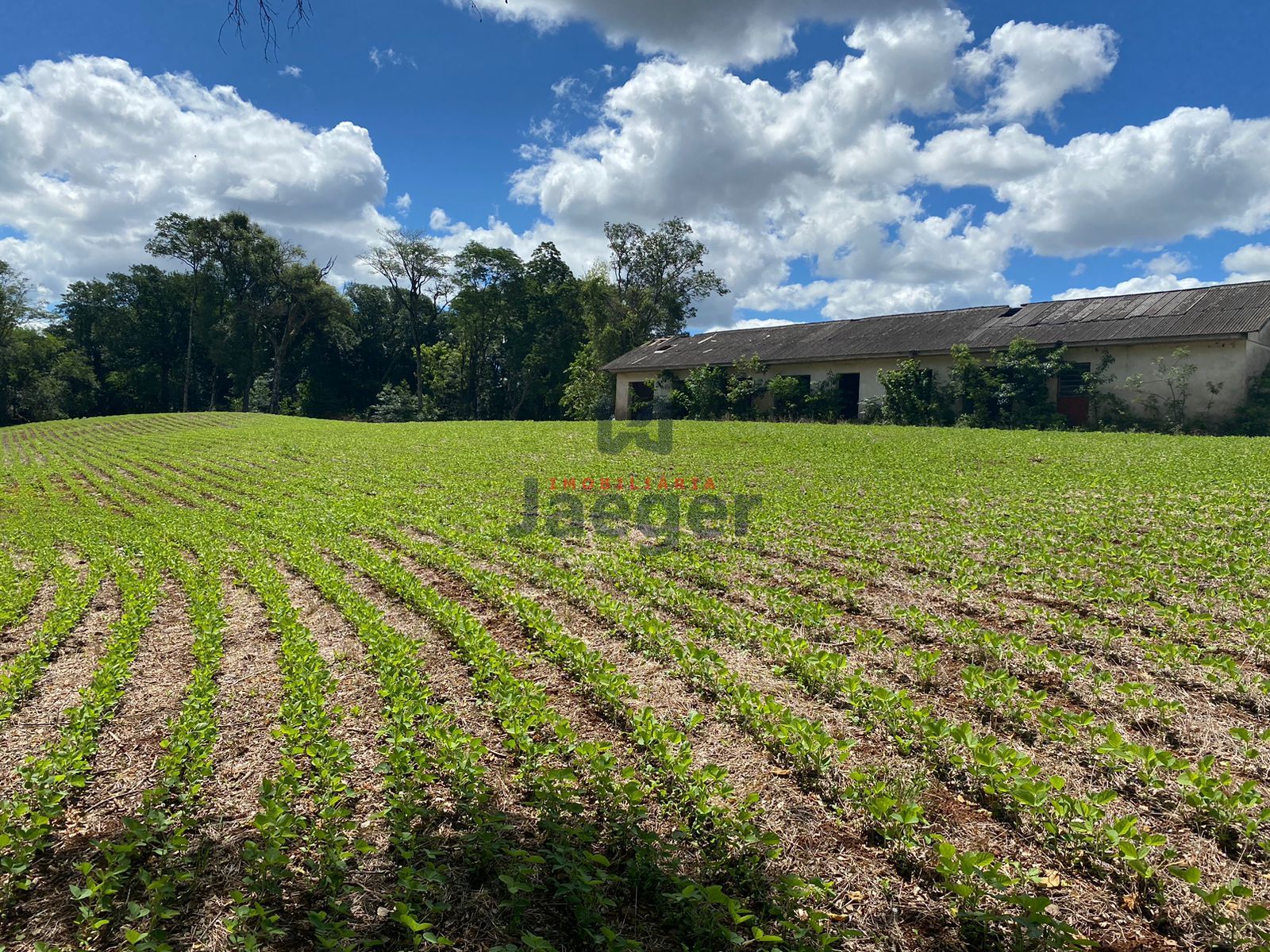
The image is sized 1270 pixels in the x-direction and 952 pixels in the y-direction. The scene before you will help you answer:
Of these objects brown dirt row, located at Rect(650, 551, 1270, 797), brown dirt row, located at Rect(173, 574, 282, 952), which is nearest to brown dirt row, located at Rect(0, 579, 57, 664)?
brown dirt row, located at Rect(173, 574, 282, 952)

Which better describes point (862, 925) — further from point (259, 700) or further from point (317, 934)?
point (259, 700)

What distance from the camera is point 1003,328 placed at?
22.9 meters

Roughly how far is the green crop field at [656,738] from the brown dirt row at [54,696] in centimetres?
3

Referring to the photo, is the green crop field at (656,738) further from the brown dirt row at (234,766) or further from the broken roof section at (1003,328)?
the broken roof section at (1003,328)

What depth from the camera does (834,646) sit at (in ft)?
15.8

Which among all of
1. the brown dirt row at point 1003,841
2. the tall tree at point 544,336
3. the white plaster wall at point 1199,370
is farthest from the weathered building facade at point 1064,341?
the brown dirt row at point 1003,841

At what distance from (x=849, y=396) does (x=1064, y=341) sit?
276 inches

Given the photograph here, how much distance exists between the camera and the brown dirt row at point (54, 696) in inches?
145

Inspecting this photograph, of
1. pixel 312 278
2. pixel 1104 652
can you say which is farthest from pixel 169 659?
pixel 312 278

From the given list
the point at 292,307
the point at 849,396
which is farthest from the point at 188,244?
the point at 849,396

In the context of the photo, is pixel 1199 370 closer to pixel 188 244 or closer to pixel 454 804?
pixel 454 804

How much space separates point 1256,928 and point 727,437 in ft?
54.6

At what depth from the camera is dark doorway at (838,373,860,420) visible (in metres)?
25.1

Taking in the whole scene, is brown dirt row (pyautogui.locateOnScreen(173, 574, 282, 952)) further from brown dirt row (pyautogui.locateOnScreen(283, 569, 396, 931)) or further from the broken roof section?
the broken roof section
